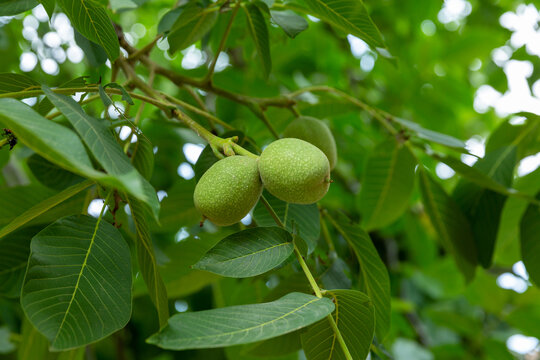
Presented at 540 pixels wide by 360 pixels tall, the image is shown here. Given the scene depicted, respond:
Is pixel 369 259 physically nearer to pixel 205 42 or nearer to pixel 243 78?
pixel 205 42

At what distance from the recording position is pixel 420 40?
2.33m

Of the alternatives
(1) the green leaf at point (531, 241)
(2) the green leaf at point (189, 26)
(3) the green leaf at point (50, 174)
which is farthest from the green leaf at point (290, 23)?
(1) the green leaf at point (531, 241)

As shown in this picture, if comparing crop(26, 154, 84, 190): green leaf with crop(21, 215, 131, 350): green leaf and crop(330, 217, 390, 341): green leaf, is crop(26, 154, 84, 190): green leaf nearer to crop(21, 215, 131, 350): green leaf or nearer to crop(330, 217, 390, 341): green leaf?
crop(21, 215, 131, 350): green leaf

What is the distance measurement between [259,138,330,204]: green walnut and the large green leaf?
1.11ft

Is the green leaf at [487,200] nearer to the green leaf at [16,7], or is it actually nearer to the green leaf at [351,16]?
the green leaf at [351,16]

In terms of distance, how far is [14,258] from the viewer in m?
0.87

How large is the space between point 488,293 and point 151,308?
125 cm

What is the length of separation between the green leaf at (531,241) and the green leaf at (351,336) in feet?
1.63

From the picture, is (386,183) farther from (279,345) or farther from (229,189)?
(229,189)

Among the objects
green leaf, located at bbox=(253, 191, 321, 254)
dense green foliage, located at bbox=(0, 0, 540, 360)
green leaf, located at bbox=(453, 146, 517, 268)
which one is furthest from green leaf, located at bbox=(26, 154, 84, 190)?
green leaf, located at bbox=(453, 146, 517, 268)

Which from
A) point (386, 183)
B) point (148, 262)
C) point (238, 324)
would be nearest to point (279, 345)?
point (148, 262)

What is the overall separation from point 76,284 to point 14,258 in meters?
0.27

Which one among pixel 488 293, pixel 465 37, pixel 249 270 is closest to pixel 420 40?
pixel 465 37

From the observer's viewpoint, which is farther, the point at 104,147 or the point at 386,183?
the point at 386,183
